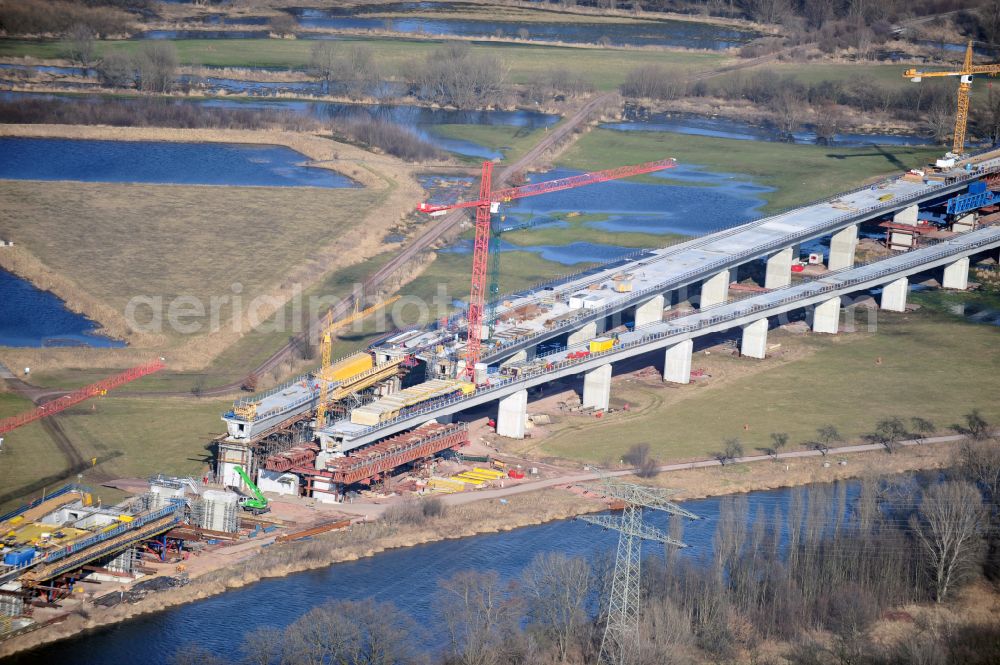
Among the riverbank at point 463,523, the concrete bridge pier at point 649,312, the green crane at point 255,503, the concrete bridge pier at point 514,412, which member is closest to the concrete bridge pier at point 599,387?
the concrete bridge pier at point 514,412

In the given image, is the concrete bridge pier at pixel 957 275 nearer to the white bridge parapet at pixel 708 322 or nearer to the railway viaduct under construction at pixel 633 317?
the railway viaduct under construction at pixel 633 317

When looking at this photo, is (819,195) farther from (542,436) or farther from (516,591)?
(516,591)

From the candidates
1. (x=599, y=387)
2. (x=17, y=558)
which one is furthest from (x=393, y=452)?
(x=17, y=558)

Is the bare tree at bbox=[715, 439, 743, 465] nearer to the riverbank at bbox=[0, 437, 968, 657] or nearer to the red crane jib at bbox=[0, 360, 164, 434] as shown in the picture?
the riverbank at bbox=[0, 437, 968, 657]

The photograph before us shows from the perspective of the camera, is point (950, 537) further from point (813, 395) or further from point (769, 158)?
point (769, 158)

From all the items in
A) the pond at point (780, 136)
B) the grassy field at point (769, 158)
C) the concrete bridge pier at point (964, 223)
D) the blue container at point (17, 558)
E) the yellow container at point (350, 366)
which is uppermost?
the pond at point (780, 136)
